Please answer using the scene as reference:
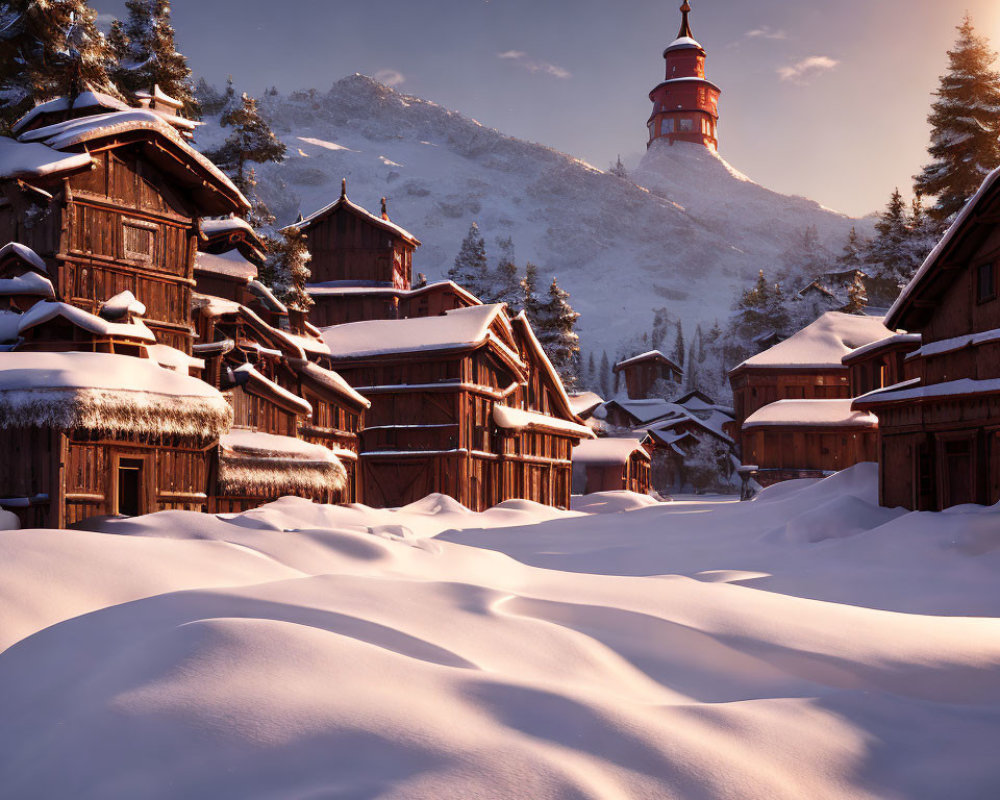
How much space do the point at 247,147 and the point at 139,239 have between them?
42.1 ft

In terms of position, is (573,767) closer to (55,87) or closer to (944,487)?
(944,487)

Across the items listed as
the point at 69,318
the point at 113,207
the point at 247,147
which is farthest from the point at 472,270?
the point at 69,318

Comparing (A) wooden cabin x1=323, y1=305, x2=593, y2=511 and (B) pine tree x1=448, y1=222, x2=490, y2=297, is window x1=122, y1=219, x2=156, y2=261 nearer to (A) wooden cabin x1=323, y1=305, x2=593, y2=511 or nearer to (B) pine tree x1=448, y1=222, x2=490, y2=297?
(A) wooden cabin x1=323, y1=305, x2=593, y2=511

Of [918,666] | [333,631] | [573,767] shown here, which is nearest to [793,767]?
[573,767]

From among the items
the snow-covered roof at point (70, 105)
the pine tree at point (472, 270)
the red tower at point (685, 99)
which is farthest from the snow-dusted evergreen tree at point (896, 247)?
the red tower at point (685, 99)

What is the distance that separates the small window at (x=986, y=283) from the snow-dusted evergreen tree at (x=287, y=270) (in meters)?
20.0

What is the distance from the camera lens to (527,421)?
107 feet

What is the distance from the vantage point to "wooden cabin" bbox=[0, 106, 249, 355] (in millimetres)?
17688

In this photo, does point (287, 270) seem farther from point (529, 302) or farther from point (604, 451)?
point (604, 451)

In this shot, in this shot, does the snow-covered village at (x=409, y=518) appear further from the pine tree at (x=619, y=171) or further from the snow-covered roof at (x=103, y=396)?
the pine tree at (x=619, y=171)

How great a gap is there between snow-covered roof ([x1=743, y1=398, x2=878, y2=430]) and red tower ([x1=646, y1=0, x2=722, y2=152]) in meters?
114

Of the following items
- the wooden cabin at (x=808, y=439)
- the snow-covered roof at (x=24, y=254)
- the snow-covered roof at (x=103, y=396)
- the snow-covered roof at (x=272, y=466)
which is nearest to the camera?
the snow-covered roof at (x=103, y=396)

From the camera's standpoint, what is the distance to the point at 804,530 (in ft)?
61.4

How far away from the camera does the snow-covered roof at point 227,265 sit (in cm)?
2325
